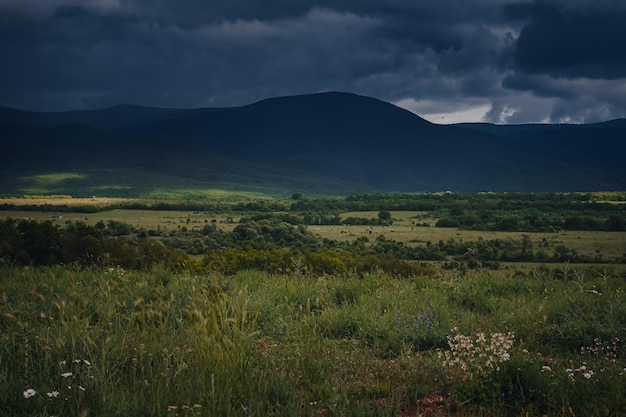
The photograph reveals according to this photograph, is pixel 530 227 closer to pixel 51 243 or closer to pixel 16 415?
pixel 51 243

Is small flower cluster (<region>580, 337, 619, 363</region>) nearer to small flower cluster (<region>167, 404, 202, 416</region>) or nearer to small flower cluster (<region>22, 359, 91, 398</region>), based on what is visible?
small flower cluster (<region>167, 404, 202, 416</region>)

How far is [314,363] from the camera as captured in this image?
7465 millimetres

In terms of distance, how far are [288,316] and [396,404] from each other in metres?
4.12

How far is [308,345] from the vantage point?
314 inches

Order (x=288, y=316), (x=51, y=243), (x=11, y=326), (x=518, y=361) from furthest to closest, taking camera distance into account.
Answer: (x=51, y=243), (x=288, y=316), (x=11, y=326), (x=518, y=361)

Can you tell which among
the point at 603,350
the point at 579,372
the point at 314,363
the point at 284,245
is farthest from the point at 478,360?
the point at 284,245

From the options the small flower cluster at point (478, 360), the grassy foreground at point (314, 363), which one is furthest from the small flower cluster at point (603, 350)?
the small flower cluster at point (478, 360)

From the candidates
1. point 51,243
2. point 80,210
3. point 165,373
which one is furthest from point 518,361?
point 80,210

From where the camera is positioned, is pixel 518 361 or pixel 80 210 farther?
pixel 80 210

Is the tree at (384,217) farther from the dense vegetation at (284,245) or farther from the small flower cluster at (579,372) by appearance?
the small flower cluster at (579,372)

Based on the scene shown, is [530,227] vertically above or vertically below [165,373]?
below

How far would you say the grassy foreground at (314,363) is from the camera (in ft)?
20.1

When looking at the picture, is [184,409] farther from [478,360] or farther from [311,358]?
[478,360]

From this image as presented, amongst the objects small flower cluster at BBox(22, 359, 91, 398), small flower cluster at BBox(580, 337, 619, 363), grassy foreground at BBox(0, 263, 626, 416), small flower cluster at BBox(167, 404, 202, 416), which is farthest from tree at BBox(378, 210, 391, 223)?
small flower cluster at BBox(167, 404, 202, 416)
